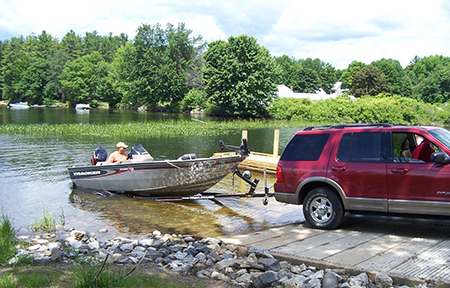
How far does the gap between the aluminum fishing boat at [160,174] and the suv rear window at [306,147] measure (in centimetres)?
355

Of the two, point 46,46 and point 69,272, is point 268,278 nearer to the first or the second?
point 69,272

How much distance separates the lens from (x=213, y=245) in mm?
7371

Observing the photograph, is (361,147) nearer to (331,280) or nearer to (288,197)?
(288,197)

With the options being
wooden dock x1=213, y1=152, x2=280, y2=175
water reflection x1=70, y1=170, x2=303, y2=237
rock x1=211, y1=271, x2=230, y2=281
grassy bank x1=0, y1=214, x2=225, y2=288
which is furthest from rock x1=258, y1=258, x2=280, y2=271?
wooden dock x1=213, y1=152, x2=280, y2=175

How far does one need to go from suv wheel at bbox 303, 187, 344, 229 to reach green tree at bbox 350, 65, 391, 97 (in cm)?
9433

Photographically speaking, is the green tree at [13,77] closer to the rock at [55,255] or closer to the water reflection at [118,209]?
the water reflection at [118,209]

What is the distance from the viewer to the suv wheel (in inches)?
312

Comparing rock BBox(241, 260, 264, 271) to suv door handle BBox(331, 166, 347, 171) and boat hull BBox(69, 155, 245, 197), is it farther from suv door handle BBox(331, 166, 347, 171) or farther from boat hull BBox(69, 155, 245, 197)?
boat hull BBox(69, 155, 245, 197)

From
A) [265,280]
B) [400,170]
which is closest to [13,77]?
[400,170]

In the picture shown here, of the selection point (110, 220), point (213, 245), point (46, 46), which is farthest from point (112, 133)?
point (46, 46)

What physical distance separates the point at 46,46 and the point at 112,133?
121 metres

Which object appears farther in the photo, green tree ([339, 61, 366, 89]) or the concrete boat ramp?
green tree ([339, 61, 366, 89])

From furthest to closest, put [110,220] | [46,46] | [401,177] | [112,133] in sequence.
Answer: [46,46], [112,133], [110,220], [401,177]

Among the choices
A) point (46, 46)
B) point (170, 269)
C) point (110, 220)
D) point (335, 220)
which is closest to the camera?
point (170, 269)
